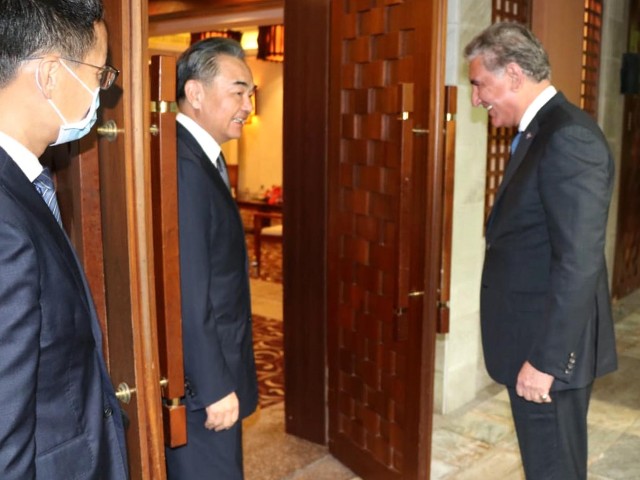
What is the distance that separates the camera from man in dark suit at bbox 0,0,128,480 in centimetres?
106

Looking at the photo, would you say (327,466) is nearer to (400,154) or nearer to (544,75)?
(400,154)

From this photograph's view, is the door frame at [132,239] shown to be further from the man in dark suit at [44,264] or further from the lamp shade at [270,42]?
the lamp shade at [270,42]

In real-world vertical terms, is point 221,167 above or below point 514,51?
below

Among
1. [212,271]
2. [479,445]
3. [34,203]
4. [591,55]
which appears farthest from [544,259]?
[591,55]

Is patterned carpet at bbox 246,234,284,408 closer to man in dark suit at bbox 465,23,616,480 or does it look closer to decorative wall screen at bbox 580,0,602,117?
man in dark suit at bbox 465,23,616,480

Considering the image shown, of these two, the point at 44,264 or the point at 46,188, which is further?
the point at 46,188

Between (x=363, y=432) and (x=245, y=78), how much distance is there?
1649 mm

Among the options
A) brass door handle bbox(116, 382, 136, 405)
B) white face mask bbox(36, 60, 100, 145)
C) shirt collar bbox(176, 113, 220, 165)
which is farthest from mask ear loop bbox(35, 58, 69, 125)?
shirt collar bbox(176, 113, 220, 165)

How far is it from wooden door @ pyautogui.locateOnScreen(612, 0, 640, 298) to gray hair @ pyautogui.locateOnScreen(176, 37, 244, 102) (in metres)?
4.47

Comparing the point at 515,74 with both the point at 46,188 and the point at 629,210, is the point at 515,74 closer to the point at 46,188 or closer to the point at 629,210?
the point at 46,188

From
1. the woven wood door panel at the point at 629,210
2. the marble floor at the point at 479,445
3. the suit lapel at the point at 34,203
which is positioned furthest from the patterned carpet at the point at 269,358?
the woven wood door panel at the point at 629,210

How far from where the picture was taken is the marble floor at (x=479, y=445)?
10.2 ft

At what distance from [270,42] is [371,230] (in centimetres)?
494

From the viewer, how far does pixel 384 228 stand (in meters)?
2.73
